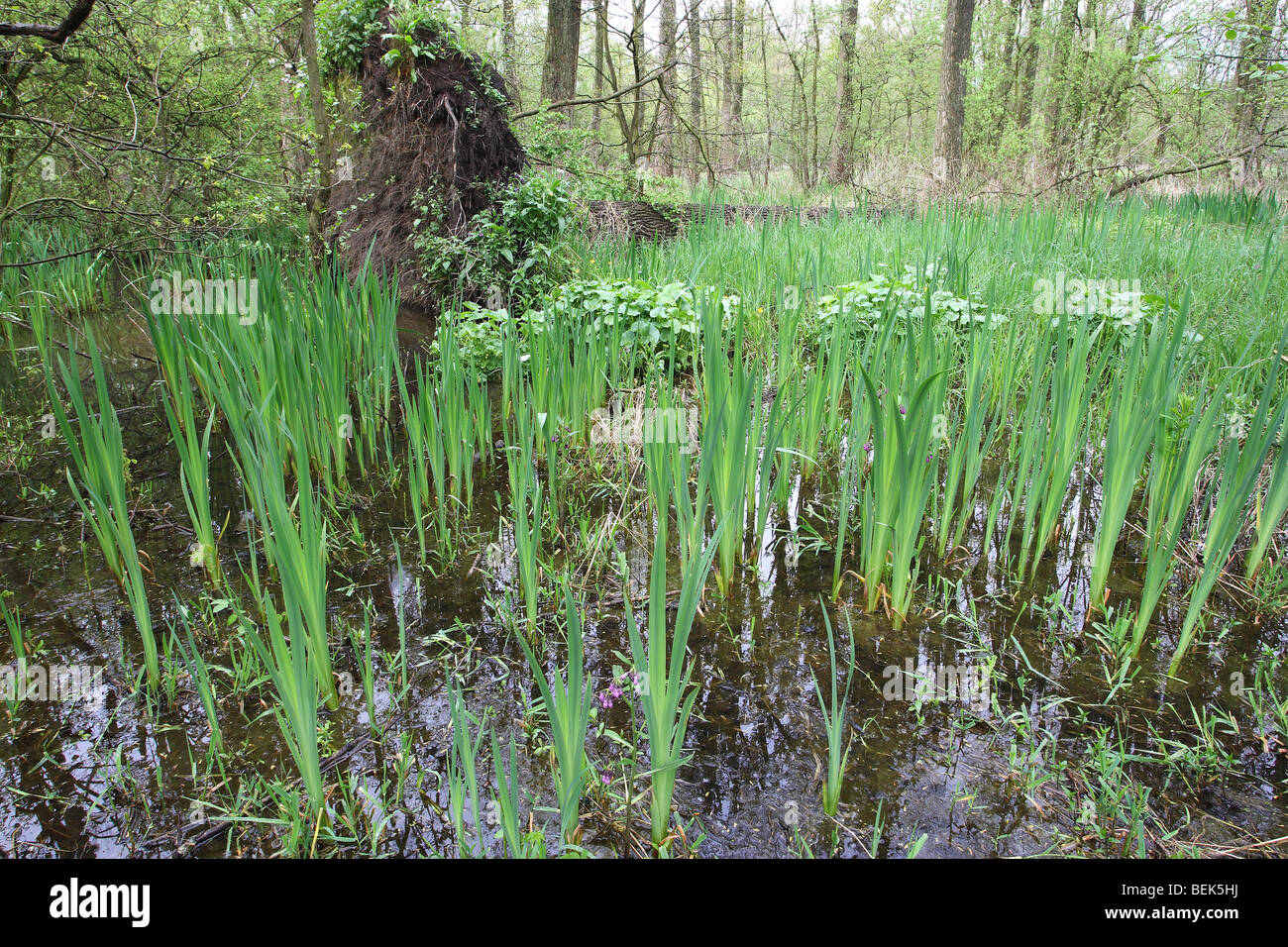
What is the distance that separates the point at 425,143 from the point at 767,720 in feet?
Result: 15.0

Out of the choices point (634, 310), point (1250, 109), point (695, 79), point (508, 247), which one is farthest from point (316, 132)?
point (1250, 109)

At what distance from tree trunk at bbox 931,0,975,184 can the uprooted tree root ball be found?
6.81m

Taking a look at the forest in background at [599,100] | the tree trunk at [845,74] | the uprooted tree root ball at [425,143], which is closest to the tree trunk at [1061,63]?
the forest in background at [599,100]

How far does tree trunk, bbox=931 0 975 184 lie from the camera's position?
9062mm

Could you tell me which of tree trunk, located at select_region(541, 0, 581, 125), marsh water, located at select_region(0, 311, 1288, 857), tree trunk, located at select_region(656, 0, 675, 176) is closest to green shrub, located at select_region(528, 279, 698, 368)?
marsh water, located at select_region(0, 311, 1288, 857)

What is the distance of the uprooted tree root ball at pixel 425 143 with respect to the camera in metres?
4.52

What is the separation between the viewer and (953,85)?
29.8 feet

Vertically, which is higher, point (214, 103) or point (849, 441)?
point (214, 103)

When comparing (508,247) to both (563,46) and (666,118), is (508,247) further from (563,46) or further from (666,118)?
(666,118)

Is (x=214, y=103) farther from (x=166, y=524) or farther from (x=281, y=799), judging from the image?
(x=281, y=799)

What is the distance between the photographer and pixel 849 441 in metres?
2.28

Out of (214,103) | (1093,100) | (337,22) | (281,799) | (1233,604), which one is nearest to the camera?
(281,799)
